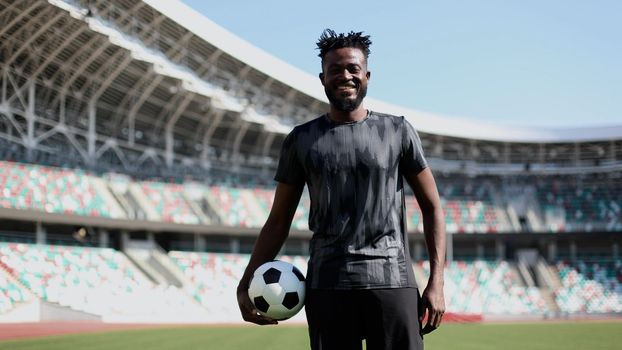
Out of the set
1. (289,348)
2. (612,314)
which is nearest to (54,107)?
(289,348)

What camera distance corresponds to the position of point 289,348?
53.2 feet

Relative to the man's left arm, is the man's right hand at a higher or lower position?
lower

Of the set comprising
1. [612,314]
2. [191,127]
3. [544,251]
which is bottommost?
[612,314]

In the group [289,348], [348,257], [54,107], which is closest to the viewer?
[348,257]

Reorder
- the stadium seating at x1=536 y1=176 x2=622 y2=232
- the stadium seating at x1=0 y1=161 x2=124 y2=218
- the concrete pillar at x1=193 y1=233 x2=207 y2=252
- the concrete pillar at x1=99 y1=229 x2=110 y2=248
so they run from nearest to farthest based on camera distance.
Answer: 1. the stadium seating at x1=0 y1=161 x2=124 y2=218
2. the concrete pillar at x1=99 y1=229 x2=110 y2=248
3. the concrete pillar at x1=193 y1=233 x2=207 y2=252
4. the stadium seating at x1=536 y1=176 x2=622 y2=232

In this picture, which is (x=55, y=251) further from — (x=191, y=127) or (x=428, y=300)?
(x=428, y=300)

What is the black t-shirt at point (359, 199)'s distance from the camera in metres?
3.57

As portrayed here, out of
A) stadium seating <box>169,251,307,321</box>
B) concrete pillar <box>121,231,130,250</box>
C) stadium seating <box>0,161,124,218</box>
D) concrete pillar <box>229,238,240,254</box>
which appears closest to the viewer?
stadium seating <box>0,161,124,218</box>

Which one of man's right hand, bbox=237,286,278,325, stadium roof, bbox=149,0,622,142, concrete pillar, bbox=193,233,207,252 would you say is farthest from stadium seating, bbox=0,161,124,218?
man's right hand, bbox=237,286,278,325

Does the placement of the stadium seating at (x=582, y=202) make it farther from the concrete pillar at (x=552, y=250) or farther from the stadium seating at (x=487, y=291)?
the stadium seating at (x=487, y=291)

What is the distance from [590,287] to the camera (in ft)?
156

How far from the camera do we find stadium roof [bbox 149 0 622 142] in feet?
120

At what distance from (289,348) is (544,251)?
41108 millimetres

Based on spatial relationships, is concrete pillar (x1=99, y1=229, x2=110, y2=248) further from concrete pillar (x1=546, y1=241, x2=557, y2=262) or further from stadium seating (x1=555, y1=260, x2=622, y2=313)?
concrete pillar (x1=546, y1=241, x2=557, y2=262)
